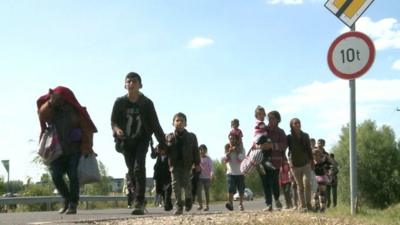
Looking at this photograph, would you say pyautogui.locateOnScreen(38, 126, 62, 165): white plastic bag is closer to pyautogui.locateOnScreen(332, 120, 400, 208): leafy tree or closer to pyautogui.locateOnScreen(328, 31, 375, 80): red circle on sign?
pyautogui.locateOnScreen(328, 31, 375, 80): red circle on sign

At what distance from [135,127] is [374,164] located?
23417mm

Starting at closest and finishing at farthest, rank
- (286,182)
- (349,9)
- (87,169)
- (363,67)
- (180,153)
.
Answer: (363,67), (349,9), (87,169), (180,153), (286,182)

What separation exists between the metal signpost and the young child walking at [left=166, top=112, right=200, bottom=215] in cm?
267

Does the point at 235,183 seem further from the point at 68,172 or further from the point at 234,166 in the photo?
the point at 68,172

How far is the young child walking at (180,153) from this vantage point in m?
10.6

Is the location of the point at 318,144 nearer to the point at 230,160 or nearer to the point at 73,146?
the point at 230,160

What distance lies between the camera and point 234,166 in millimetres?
14508

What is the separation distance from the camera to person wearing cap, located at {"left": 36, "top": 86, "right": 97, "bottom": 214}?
1026 centimetres

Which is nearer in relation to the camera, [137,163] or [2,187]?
[137,163]

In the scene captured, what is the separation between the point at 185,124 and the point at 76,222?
11.2 feet

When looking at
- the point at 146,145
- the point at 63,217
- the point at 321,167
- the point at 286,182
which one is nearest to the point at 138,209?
the point at 146,145

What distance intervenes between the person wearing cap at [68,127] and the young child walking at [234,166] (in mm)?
4738

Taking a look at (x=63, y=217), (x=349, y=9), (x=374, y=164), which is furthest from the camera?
(x=374, y=164)

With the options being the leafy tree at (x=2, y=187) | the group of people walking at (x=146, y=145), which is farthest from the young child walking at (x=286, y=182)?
the leafy tree at (x=2, y=187)
